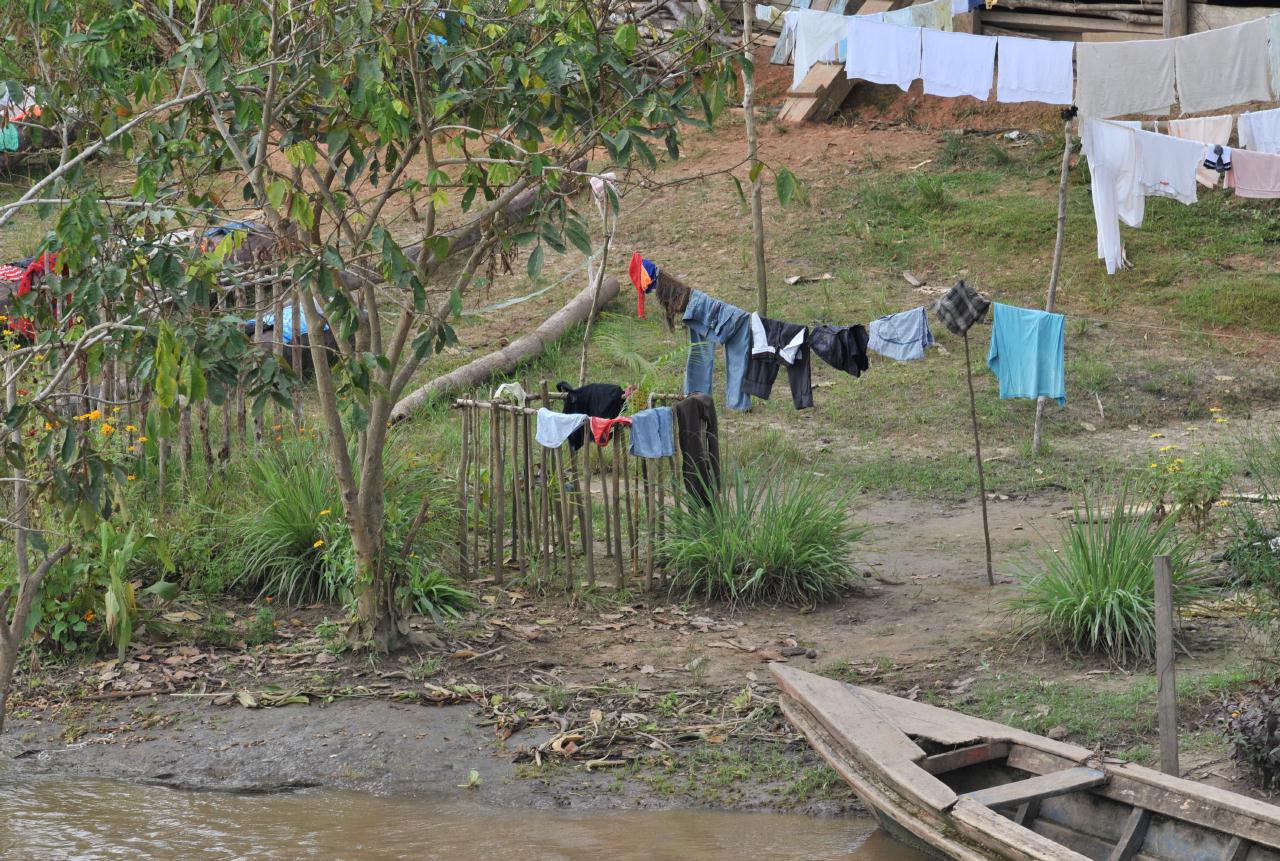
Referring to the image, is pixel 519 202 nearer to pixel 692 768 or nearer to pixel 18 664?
pixel 18 664

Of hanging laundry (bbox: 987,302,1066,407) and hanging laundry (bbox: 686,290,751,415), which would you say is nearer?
hanging laundry (bbox: 987,302,1066,407)

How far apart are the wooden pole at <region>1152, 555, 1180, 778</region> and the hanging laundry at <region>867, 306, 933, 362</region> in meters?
3.39

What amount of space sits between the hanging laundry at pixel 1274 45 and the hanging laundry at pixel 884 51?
2.78 meters

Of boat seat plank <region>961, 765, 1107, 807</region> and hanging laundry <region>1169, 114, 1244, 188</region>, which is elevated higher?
hanging laundry <region>1169, 114, 1244, 188</region>

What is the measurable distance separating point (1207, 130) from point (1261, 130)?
4.06 ft

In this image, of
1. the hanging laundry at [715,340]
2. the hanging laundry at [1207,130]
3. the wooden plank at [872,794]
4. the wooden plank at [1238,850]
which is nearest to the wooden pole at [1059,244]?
the hanging laundry at [715,340]

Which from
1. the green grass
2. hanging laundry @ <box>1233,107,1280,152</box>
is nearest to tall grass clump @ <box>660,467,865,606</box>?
the green grass

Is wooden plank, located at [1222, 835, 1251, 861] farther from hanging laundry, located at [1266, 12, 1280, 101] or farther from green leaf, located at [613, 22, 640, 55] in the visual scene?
hanging laundry, located at [1266, 12, 1280, 101]

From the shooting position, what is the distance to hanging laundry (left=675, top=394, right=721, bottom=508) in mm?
7603

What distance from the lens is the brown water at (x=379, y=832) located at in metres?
4.92

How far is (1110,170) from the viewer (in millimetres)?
10453

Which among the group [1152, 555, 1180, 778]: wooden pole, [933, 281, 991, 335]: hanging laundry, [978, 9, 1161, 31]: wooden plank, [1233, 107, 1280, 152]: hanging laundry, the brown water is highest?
[978, 9, 1161, 31]: wooden plank

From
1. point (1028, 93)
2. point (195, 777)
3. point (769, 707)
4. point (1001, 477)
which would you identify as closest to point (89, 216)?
point (195, 777)

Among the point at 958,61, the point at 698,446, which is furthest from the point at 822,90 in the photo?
the point at 698,446
